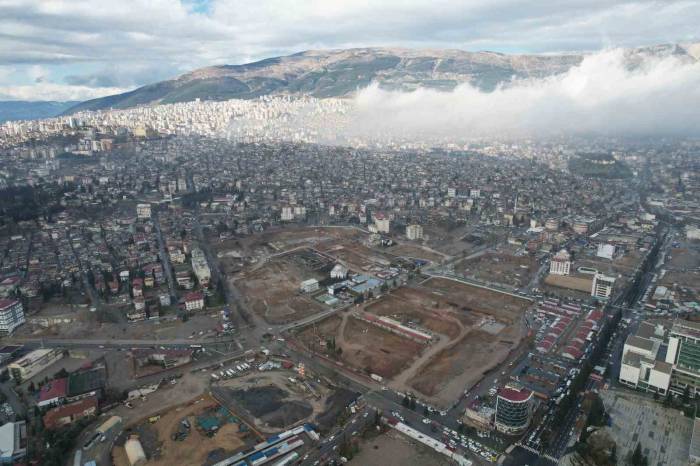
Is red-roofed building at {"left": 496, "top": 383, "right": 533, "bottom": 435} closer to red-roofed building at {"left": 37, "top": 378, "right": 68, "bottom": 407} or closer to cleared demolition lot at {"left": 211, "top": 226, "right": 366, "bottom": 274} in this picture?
red-roofed building at {"left": 37, "top": 378, "right": 68, "bottom": 407}

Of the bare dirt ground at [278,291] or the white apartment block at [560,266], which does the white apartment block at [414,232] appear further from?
the white apartment block at [560,266]

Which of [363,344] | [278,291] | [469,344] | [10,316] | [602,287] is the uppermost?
[10,316]

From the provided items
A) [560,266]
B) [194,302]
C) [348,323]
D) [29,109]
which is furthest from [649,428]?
[29,109]

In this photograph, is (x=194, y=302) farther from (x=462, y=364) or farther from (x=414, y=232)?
(x=414, y=232)

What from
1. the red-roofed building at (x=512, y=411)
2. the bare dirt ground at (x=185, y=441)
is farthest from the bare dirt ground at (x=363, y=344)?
the bare dirt ground at (x=185, y=441)

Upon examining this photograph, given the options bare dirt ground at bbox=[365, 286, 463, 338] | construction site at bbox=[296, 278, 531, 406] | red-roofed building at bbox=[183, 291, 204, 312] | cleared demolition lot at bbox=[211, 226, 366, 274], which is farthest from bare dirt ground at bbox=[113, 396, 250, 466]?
cleared demolition lot at bbox=[211, 226, 366, 274]
